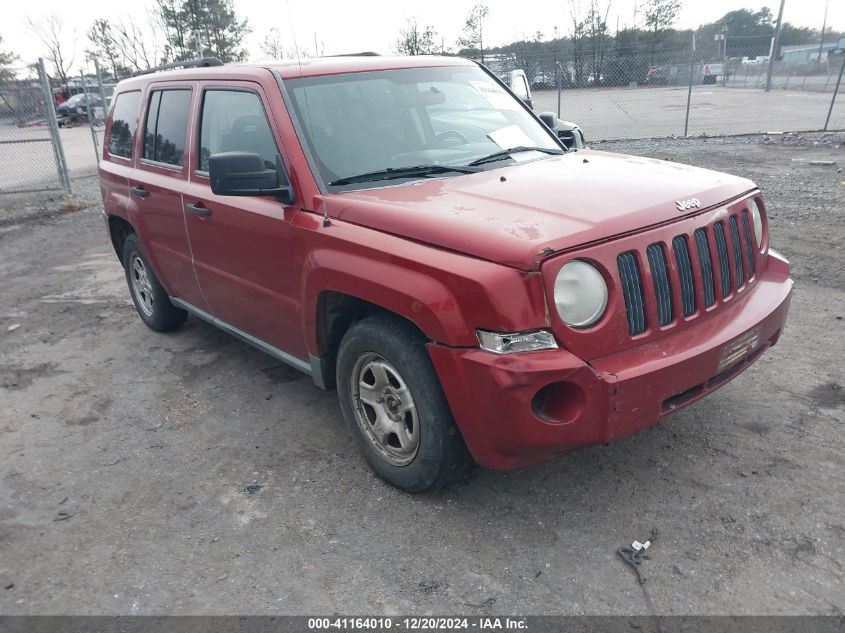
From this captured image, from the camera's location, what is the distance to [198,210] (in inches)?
165

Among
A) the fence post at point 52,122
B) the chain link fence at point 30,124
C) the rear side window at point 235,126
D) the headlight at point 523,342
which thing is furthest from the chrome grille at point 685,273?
the fence post at point 52,122

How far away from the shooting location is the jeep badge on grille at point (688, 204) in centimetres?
299

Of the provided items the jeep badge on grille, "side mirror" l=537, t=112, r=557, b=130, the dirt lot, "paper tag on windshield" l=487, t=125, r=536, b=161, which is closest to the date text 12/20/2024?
the dirt lot

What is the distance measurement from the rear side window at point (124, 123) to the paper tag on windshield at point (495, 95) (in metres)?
2.58

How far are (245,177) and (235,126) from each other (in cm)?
84

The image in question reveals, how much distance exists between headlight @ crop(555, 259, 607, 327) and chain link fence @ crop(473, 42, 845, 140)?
14.0 metres

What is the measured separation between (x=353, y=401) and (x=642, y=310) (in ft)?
4.85

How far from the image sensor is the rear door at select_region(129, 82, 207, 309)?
4492 mm

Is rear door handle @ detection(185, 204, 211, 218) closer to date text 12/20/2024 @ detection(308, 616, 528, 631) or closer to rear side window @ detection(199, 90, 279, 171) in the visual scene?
rear side window @ detection(199, 90, 279, 171)

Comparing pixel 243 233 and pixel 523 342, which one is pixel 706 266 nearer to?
pixel 523 342

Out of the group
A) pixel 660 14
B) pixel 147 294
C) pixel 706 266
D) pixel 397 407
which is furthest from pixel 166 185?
pixel 660 14

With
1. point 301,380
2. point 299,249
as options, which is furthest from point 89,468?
point 299,249

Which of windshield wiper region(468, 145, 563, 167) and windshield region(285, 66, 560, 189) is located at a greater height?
windshield region(285, 66, 560, 189)

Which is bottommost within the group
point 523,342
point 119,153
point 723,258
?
point 523,342
